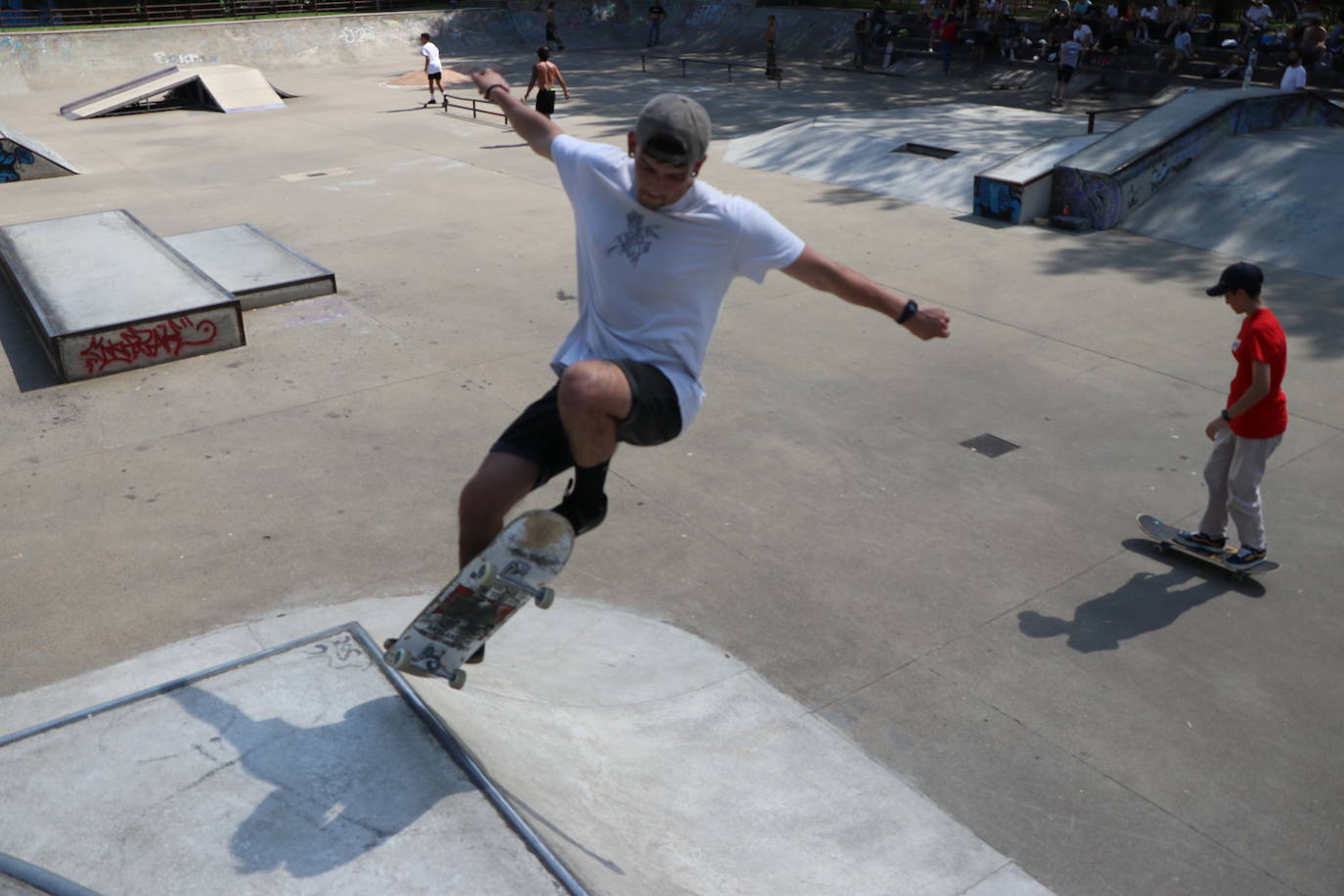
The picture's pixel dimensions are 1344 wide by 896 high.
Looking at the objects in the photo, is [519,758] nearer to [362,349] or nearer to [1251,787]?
[1251,787]

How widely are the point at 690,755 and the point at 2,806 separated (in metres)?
2.32

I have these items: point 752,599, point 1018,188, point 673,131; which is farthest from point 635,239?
point 1018,188

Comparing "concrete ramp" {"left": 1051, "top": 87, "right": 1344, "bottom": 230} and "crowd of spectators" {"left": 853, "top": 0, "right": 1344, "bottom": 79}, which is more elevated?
"crowd of spectators" {"left": 853, "top": 0, "right": 1344, "bottom": 79}

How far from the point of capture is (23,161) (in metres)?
15.5

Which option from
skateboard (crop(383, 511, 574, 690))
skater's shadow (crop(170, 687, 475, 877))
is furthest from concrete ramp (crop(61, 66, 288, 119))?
skateboard (crop(383, 511, 574, 690))

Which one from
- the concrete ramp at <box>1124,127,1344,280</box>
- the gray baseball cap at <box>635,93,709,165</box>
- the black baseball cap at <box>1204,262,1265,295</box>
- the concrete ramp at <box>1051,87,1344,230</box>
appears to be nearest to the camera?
the gray baseball cap at <box>635,93,709,165</box>

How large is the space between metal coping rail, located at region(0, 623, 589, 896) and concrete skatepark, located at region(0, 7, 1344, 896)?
53 millimetres

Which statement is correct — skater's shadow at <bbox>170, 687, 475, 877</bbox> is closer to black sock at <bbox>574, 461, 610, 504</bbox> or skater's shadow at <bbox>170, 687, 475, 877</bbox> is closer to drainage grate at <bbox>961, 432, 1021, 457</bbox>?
black sock at <bbox>574, 461, 610, 504</bbox>

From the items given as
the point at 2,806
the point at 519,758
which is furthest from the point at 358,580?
the point at 2,806

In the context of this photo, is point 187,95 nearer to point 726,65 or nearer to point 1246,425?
point 726,65

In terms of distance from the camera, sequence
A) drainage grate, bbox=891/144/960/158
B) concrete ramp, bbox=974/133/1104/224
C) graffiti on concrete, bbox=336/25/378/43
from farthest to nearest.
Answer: graffiti on concrete, bbox=336/25/378/43 < drainage grate, bbox=891/144/960/158 < concrete ramp, bbox=974/133/1104/224

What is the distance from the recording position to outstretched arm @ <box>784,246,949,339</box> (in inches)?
122

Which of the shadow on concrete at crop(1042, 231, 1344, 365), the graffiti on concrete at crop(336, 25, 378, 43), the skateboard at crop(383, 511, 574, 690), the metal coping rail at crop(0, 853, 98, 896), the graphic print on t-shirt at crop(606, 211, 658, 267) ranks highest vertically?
the graffiti on concrete at crop(336, 25, 378, 43)

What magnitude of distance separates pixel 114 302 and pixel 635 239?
713cm
